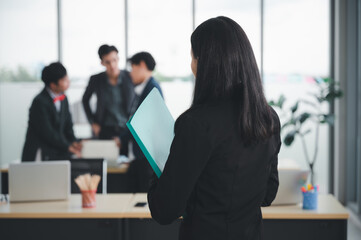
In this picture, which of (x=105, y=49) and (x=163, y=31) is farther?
(x=163, y=31)

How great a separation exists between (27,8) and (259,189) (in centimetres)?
560

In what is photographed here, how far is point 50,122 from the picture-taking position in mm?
4160

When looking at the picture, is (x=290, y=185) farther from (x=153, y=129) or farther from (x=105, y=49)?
(x=105, y=49)

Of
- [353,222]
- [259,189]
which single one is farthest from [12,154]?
[259,189]

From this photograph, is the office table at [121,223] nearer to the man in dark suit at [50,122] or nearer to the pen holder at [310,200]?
the pen holder at [310,200]

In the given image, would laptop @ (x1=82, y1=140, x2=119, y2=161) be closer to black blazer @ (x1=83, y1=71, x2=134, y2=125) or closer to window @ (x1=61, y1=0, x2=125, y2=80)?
black blazer @ (x1=83, y1=71, x2=134, y2=125)

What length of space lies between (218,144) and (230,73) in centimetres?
21

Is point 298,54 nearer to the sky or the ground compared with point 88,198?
nearer to the sky

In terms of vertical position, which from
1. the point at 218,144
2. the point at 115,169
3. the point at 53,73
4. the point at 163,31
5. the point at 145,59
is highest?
the point at 163,31

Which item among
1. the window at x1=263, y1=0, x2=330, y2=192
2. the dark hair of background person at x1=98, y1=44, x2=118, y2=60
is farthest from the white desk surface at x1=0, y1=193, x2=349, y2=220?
the window at x1=263, y1=0, x2=330, y2=192

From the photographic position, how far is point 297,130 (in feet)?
17.8

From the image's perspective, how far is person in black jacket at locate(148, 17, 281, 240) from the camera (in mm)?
1259

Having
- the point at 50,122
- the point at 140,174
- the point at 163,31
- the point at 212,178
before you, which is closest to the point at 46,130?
the point at 50,122

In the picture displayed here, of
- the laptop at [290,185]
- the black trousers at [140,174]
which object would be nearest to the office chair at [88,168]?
the black trousers at [140,174]
